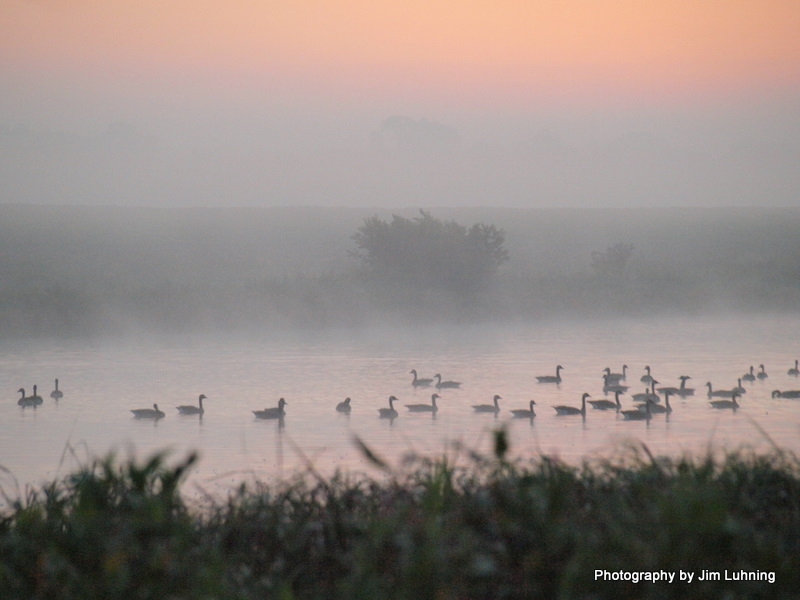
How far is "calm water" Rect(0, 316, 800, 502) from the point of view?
1426cm

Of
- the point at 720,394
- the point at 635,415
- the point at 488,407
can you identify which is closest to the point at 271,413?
the point at 488,407

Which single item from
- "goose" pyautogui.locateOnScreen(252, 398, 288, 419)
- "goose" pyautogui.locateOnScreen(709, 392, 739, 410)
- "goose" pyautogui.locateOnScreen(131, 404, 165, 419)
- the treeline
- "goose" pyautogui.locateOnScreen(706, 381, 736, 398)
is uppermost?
the treeline

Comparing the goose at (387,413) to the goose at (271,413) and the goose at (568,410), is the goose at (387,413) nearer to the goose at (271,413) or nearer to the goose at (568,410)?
the goose at (271,413)

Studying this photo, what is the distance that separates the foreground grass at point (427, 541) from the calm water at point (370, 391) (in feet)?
7.85

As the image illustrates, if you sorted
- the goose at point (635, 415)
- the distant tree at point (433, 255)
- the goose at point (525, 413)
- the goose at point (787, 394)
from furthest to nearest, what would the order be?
1. the distant tree at point (433, 255)
2. the goose at point (787, 394)
3. the goose at point (525, 413)
4. the goose at point (635, 415)

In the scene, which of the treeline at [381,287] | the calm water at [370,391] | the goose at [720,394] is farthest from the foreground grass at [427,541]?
the treeline at [381,287]

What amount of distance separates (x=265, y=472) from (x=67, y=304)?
27.7 metres

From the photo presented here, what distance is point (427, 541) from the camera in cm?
453

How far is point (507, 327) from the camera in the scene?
36.4m

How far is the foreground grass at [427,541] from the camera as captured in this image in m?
4.37

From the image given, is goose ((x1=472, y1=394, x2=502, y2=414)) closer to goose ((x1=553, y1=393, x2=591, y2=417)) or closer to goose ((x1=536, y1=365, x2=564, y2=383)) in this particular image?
goose ((x1=553, y1=393, x2=591, y2=417))

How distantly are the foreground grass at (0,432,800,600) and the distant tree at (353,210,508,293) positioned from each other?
36.0 meters

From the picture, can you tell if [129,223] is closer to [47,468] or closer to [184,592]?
[47,468]

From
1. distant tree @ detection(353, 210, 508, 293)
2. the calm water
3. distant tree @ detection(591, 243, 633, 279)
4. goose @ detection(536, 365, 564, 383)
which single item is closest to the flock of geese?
the calm water
